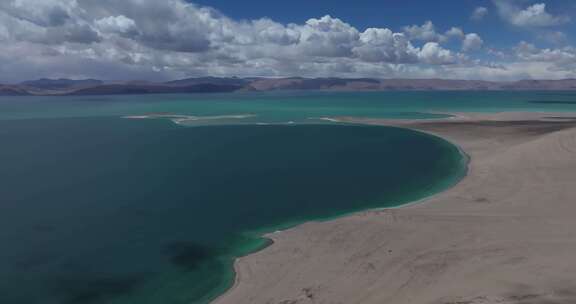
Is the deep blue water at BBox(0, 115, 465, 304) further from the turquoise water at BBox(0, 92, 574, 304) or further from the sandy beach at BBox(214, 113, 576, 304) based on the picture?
the sandy beach at BBox(214, 113, 576, 304)

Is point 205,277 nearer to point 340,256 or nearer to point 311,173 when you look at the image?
point 340,256

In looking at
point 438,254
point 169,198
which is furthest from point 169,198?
point 438,254

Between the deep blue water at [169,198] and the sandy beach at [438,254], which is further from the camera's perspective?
the deep blue water at [169,198]

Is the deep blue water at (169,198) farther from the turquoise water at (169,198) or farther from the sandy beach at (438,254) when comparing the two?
the sandy beach at (438,254)

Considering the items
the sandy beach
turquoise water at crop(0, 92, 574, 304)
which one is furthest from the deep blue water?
the sandy beach

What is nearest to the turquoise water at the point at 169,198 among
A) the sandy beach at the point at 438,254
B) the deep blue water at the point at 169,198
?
the deep blue water at the point at 169,198

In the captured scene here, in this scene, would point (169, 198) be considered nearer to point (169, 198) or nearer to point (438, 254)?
point (169, 198)
